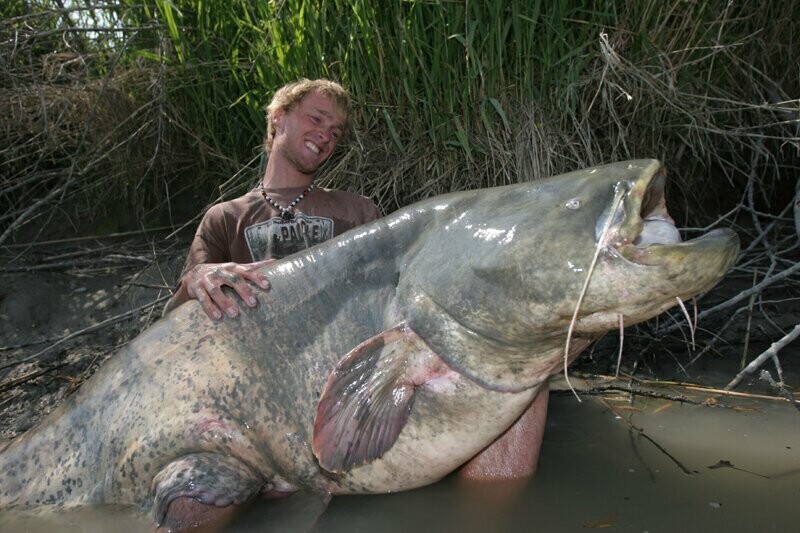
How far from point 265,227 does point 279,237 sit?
73mm

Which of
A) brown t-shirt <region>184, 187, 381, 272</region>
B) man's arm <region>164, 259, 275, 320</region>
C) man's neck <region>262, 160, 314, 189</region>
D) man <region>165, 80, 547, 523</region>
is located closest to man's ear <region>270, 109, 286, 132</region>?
man <region>165, 80, 547, 523</region>

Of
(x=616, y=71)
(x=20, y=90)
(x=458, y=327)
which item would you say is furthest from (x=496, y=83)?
(x=20, y=90)

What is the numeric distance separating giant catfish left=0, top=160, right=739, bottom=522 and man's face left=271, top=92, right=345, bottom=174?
90 cm

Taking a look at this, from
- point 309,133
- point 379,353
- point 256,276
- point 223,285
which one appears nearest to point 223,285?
point 223,285

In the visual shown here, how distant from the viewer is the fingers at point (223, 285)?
242 centimetres

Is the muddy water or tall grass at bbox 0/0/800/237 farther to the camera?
tall grass at bbox 0/0/800/237

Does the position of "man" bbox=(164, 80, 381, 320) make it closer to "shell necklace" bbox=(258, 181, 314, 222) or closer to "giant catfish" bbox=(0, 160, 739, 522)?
"shell necklace" bbox=(258, 181, 314, 222)

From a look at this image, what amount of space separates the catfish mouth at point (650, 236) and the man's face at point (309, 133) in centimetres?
173

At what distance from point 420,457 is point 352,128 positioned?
1.97 meters

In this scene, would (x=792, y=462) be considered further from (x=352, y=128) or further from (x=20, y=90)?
(x=20, y=90)

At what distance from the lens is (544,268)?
188 cm

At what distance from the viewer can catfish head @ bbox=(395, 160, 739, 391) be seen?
1775 mm

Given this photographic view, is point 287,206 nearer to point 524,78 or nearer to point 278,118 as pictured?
point 278,118

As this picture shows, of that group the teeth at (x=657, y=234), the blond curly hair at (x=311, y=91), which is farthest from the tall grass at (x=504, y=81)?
the teeth at (x=657, y=234)
